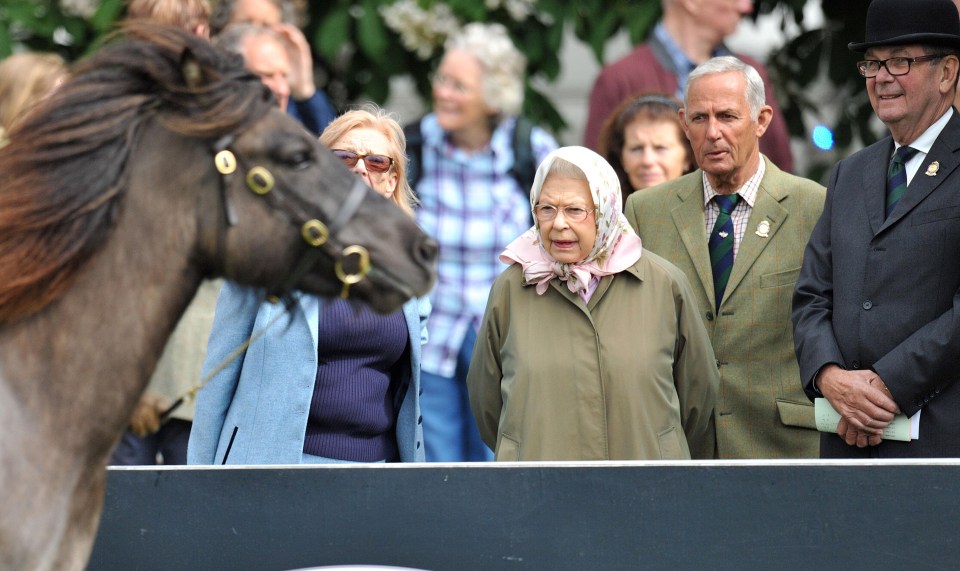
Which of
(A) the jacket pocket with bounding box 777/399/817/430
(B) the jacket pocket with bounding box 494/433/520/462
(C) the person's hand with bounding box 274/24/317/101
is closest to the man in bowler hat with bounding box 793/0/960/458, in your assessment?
(A) the jacket pocket with bounding box 777/399/817/430

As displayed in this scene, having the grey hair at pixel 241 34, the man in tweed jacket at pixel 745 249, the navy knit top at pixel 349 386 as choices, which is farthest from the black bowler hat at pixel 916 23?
the grey hair at pixel 241 34

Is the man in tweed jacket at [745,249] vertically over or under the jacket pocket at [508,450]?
over

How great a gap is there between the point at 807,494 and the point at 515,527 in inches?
30.1

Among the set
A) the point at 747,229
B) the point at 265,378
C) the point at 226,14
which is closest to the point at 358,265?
the point at 265,378

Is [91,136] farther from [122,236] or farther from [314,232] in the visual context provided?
[314,232]

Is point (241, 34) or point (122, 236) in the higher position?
point (241, 34)

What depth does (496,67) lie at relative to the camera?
6.00 metres

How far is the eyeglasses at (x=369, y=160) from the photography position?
173 inches

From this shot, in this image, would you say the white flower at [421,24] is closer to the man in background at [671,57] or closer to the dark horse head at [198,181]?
the man in background at [671,57]

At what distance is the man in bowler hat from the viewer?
13.2ft

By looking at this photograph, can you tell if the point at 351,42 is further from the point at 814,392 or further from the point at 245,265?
the point at 245,265

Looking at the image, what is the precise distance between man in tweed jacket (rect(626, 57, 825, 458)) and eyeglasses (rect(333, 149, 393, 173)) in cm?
105

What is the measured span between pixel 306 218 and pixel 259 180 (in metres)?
0.13

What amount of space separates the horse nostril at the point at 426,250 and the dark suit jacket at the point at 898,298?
1614mm
